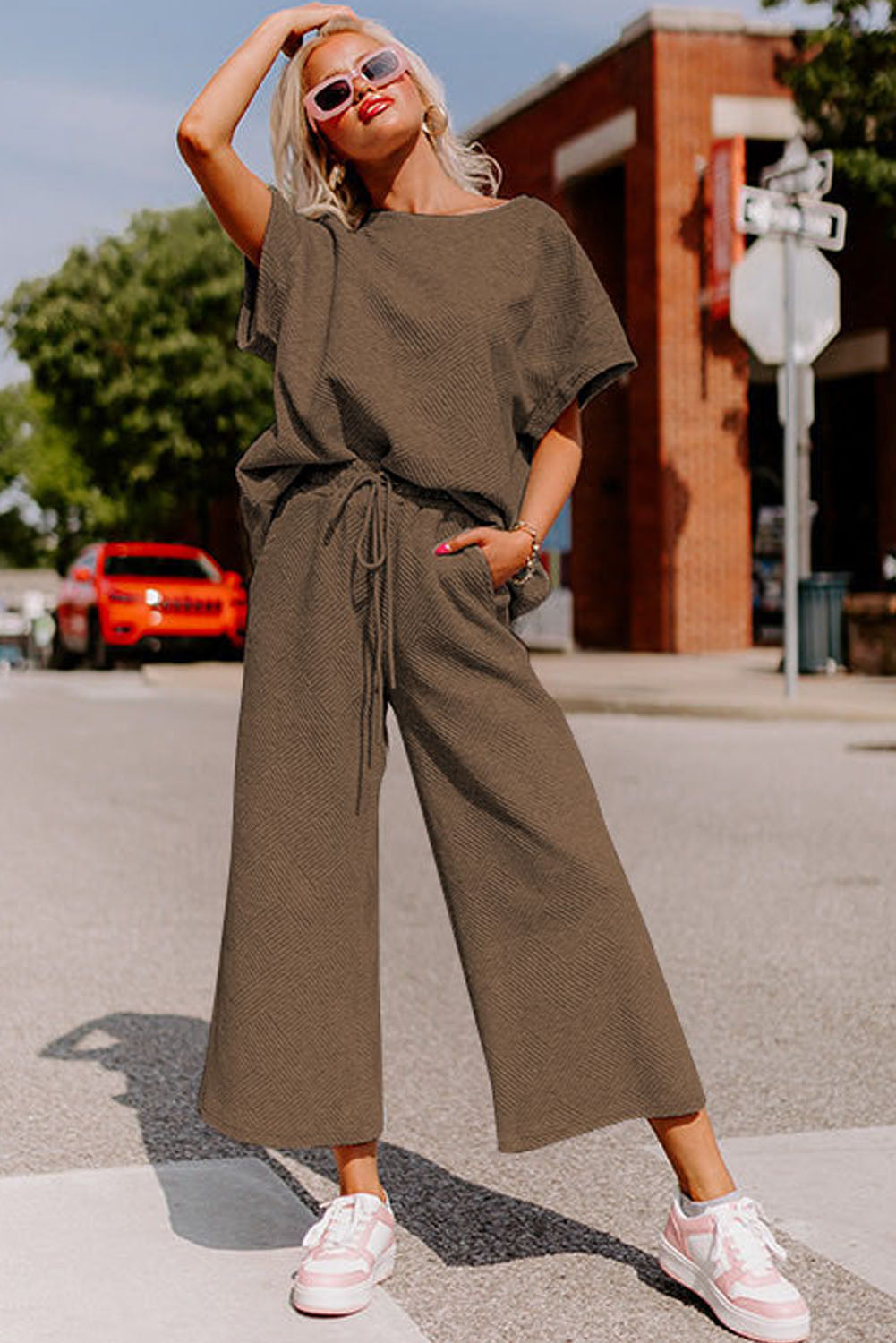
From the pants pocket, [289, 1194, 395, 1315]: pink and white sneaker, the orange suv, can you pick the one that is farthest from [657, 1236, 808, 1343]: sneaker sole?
the orange suv

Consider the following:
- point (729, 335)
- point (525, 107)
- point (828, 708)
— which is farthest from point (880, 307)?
point (828, 708)

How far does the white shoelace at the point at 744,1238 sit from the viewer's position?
2.60 metres

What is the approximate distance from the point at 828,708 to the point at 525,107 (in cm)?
1728

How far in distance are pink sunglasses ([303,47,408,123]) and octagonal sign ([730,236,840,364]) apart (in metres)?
14.9

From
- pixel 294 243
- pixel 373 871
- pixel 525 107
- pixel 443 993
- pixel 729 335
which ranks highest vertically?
pixel 525 107

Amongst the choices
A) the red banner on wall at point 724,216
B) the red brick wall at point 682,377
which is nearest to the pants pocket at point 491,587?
the red banner on wall at point 724,216

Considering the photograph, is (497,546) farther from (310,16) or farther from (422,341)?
(310,16)

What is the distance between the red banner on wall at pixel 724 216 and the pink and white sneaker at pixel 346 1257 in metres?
21.9

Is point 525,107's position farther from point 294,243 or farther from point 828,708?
point 294,243

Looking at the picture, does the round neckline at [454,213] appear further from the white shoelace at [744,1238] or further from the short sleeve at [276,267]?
the white shoelace at [744,1238]

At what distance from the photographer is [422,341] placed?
2.74 m

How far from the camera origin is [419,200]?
9.45 feet

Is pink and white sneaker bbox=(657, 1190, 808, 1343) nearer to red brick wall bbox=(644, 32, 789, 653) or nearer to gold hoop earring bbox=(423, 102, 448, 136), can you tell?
gold hoop earring bbox=(423, 102, 448, 136)

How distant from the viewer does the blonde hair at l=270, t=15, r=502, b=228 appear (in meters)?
2.86
